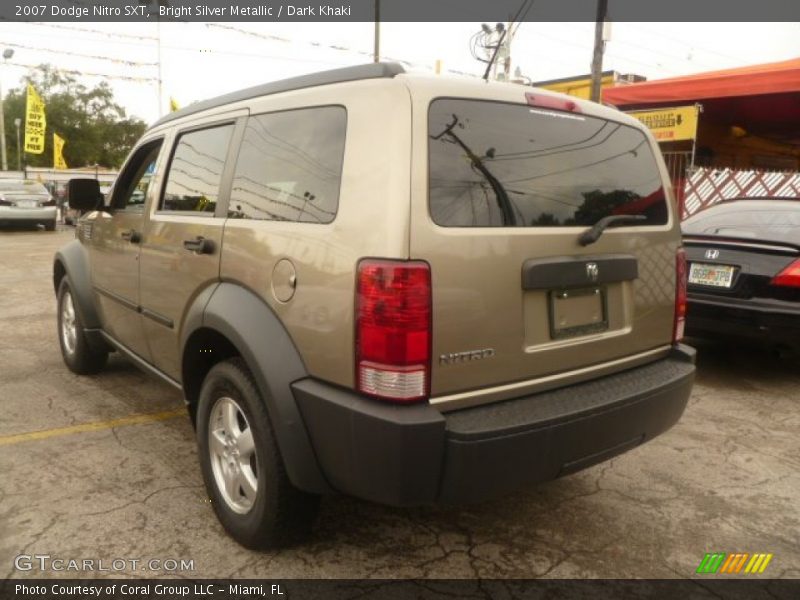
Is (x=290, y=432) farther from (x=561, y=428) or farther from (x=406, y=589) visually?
(x=561, y=428)

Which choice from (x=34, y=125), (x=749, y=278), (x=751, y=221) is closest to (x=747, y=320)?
(x=749, y=278)

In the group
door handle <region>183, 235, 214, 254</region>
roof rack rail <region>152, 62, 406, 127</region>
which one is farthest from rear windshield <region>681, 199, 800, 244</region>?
door handle <region>183, 235, 214, 254</region>

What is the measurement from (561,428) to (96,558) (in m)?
1.81

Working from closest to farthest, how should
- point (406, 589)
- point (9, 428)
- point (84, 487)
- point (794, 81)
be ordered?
point (406, 589), point (84, 487), point (9, 428), point (794, 81)

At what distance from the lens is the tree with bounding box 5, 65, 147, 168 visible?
6369 centimetres

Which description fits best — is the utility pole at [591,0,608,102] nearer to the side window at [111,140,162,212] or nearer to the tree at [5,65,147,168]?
the side window at [111,140,162,212]

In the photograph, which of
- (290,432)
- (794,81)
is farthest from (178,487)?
(794,81)

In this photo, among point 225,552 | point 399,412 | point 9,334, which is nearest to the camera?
point 399,412

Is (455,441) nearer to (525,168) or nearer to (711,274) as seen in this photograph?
(525,168)

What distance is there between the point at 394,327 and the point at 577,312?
0.80 meters

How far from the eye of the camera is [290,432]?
219 cm

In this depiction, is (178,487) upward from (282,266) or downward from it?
downward

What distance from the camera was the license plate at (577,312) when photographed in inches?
91.7

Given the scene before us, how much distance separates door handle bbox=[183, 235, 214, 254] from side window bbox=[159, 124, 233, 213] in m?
0.14
